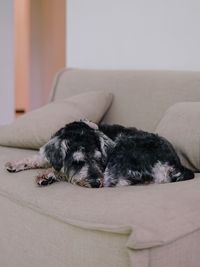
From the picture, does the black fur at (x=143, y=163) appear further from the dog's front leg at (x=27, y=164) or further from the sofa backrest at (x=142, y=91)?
the sofa backrest at (x=142, y=91)

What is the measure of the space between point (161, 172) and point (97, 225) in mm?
426

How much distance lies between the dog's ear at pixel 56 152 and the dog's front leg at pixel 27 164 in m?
0.05

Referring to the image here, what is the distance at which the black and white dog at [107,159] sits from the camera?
151 cm

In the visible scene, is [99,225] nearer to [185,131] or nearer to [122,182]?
[122,182]

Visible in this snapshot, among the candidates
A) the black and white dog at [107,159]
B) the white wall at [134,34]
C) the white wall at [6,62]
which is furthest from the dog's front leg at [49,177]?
the white wall at [6,62]

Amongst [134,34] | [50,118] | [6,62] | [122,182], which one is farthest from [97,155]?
[6,62]

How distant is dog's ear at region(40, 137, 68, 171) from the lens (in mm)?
1612

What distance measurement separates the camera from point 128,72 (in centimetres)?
237

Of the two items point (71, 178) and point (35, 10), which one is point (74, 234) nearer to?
point (71, 178)

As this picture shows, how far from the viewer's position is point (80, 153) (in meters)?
1.57

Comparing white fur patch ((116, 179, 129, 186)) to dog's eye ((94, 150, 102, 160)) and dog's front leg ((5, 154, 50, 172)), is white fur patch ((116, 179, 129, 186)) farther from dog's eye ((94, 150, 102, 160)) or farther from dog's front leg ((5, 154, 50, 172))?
dog's front leg ((5, 154, 50, 172))

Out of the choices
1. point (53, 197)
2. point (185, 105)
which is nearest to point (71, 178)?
point (53, 197)

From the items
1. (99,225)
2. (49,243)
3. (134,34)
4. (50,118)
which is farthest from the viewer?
(134,34)

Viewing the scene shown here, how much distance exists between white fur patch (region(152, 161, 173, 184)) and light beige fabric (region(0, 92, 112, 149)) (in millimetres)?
709
